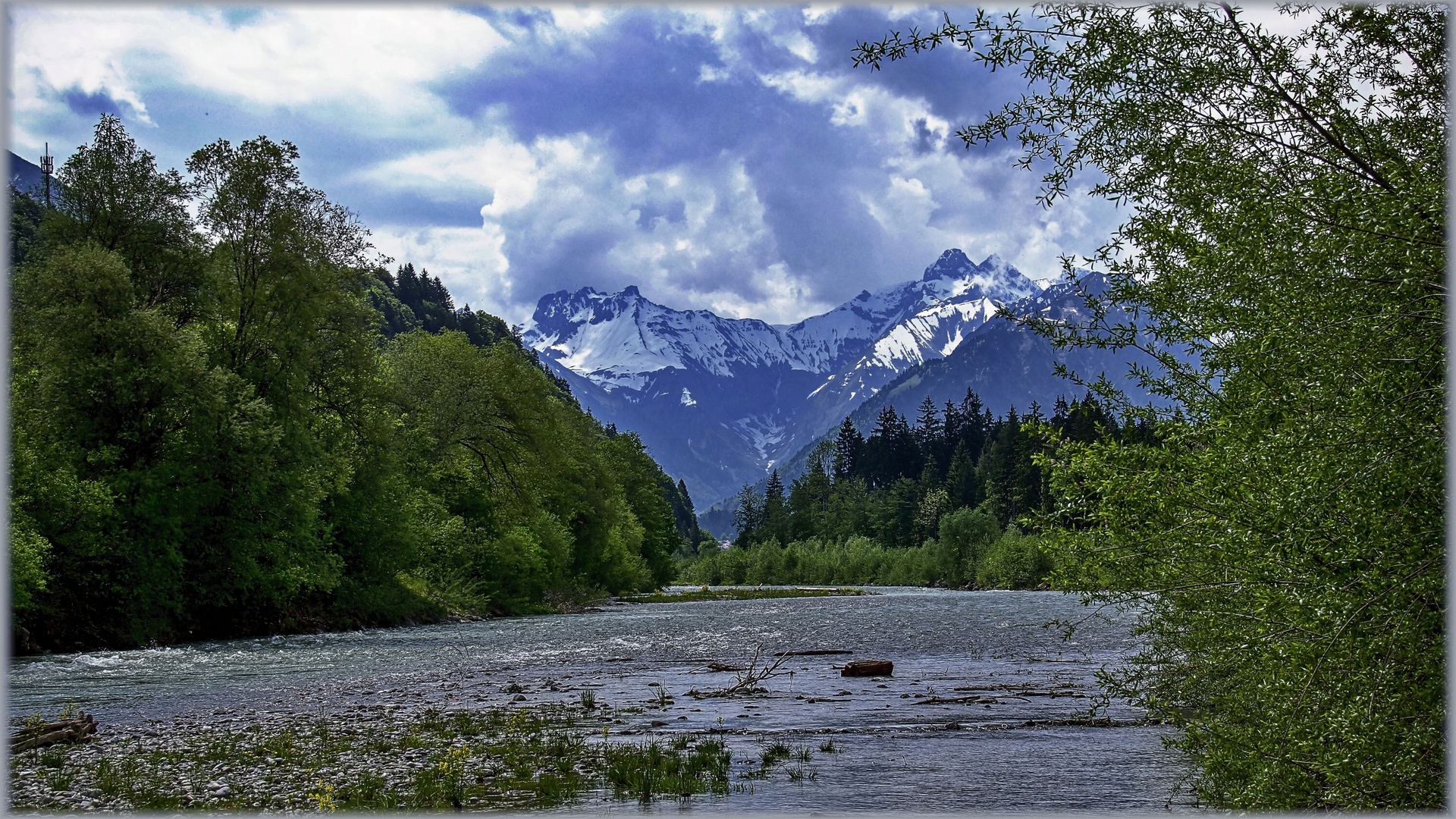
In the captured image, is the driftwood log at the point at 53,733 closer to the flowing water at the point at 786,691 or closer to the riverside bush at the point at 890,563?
the flowing water at the point at 786,691

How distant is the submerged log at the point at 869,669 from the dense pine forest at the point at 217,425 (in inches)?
851

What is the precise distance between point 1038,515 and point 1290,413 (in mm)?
3459

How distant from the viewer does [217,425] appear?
34406mm

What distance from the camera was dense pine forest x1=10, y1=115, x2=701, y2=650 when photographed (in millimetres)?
31422

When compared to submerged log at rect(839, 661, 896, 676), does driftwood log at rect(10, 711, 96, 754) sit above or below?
above

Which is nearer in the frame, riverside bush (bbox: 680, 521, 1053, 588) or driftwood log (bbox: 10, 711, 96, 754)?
driftwood log (bbox: 10, 711, 96, 754)

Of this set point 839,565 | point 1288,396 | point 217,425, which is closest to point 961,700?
point 1288,396

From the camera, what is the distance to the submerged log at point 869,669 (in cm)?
2589

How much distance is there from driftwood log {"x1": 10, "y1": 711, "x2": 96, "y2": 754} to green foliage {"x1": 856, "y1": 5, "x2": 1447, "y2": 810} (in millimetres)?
14805

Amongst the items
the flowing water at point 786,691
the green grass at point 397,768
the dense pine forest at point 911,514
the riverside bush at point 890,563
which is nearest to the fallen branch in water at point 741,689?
the flowing water at point 786,691

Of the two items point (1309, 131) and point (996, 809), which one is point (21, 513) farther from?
point (1309, 131)

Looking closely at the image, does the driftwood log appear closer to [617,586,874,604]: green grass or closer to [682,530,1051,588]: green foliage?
[617,586,874,604]: green grass

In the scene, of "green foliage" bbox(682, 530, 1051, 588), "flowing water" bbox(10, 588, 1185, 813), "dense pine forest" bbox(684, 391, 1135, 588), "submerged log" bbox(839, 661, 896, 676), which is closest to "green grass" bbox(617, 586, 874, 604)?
"dense pine forest" bbox(684, 391, 1135, 588)

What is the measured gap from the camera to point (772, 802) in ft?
39.8
